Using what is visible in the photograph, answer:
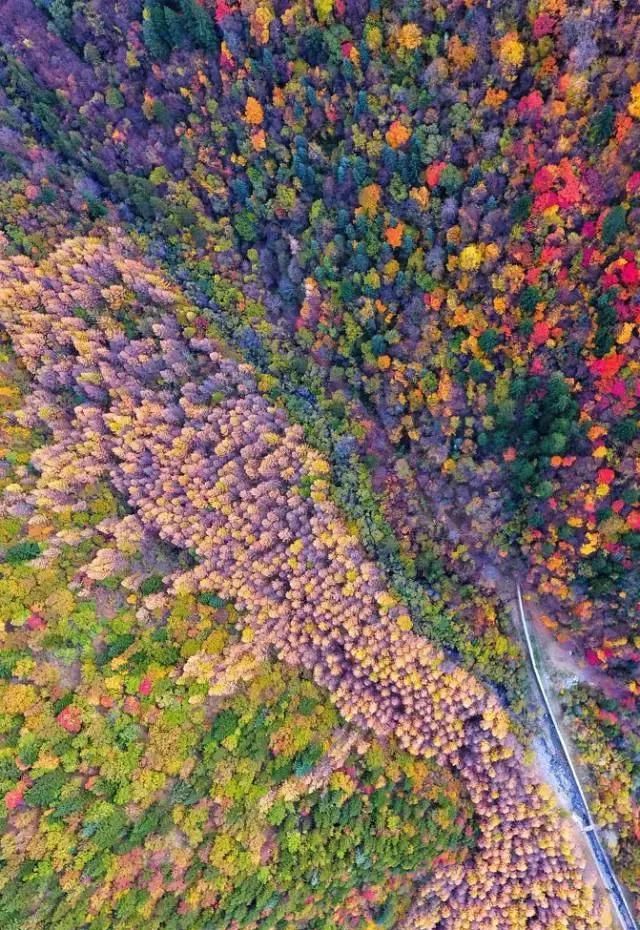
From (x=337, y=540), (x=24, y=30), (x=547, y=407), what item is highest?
(x=24, y=30)

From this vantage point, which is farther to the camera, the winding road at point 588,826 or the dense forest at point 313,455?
the winding road at point 588,826

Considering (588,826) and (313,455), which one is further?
(313,455)

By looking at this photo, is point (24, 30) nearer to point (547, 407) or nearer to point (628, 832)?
point (547, 407)

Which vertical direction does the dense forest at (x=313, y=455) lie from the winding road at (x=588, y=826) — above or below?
above

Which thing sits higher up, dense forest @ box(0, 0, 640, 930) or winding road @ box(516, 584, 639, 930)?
dense forest @ box(0, 0, 640, 930)

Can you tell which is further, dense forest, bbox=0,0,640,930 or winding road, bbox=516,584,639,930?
winding road, bbox=516,584,639,930

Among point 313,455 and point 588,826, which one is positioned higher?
point 313,455

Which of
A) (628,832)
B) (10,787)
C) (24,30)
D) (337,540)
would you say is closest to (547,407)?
(337,540)

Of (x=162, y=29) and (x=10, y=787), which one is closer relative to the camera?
(x=10, y=787)
